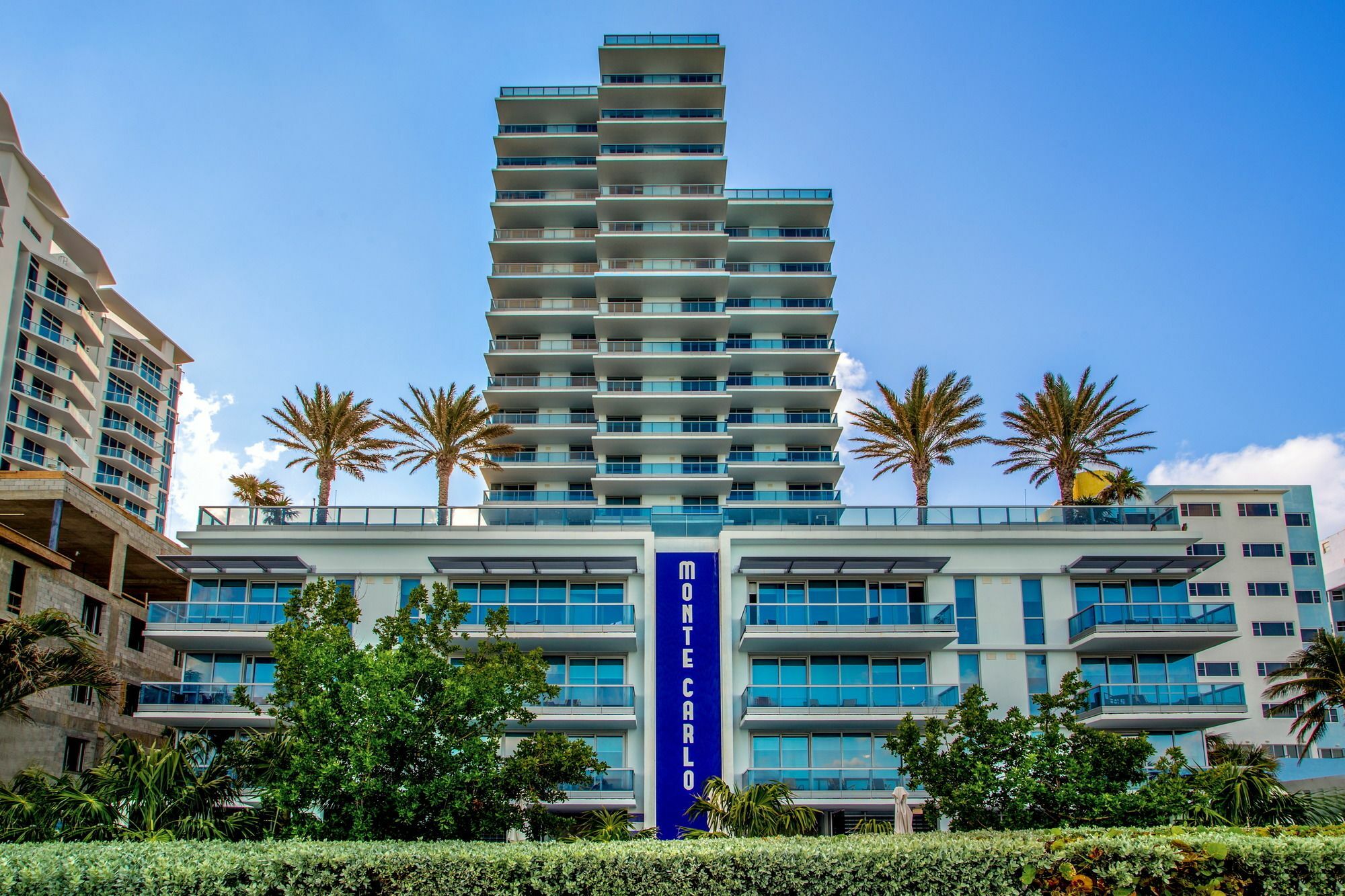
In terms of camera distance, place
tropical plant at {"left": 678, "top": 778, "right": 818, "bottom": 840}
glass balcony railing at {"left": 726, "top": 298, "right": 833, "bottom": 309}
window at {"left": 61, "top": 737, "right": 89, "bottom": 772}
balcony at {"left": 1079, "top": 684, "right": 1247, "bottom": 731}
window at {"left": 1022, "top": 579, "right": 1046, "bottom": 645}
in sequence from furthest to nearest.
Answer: glass balcony railing at {"left": 726, "top": 298, "right": 833, "bottom": 309}
window at {"left": 61, "top": 737, "right": 89, "bottom": 772}
window at {"left": 1022, "top": 579, "right": 1046, "bottom": 645}
balcony at {"left": 1079, "top": 684, "right": 1247, "bottom": 731}
tropical plant at {"left": 678, "top": 778, "right": 818, "bottom": 840}

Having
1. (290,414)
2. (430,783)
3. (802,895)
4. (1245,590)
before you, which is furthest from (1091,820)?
(1245,590)

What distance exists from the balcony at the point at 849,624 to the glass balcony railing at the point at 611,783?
5575 mm

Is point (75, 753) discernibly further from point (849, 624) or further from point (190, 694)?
point (849, 624)

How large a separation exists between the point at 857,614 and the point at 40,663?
2322 cm

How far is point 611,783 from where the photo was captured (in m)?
33.9

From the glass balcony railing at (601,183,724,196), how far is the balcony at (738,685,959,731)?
140 feet

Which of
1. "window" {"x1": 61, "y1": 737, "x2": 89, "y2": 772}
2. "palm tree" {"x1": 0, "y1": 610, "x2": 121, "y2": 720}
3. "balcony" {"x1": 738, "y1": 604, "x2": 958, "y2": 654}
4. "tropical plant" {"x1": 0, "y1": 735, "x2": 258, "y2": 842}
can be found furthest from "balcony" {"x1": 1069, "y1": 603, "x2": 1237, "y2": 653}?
"window" {"x1": 61, "y1": 737, "x2": 89, "y2": 772}

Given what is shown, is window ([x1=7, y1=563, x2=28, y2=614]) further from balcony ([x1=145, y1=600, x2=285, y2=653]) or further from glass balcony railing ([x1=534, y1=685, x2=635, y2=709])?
glass balcony railing ([x1=534, y1=685, x2=635, y2=709])

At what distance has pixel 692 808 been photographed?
3189 centimetres

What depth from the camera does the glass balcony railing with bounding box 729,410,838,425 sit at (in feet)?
220

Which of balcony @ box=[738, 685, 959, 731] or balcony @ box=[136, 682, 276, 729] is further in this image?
balcony @ box=[136, 682, 276, 729]

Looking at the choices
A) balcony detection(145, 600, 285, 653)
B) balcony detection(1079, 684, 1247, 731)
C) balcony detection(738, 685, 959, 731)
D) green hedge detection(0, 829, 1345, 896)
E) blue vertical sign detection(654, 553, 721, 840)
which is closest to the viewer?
green hedge detection(0, 829, 1345, 896)

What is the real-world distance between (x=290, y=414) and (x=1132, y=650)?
35.9 meters

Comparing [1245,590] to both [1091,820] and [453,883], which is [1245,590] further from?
[453,883]
